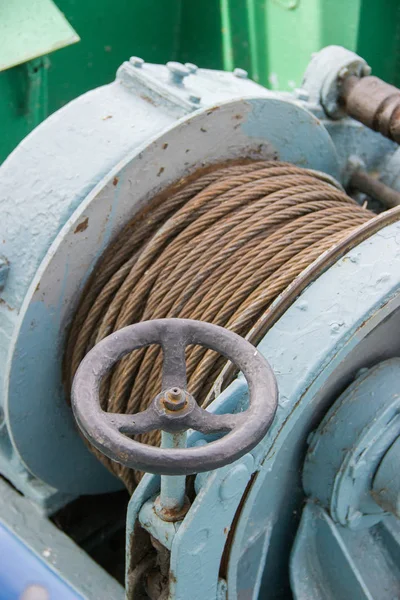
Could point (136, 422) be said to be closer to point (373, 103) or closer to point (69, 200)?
point (69, 200)

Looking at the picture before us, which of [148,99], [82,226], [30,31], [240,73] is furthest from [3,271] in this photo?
[30,31]

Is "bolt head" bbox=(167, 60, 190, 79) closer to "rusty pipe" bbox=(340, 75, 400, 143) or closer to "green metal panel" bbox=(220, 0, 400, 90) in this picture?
"rusty pipe" bbox=(340, 75, 400, 143)

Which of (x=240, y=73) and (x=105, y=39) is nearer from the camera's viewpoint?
(x=240, y=73)

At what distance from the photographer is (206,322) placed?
1.66 m

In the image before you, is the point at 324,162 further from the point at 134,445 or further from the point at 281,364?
the point at 134,445

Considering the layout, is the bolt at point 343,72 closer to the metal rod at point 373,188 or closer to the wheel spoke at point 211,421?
the metal rod at point 373,188

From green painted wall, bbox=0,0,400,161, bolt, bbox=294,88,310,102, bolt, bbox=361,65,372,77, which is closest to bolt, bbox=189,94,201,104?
bolt, bbox=294,88,310,102

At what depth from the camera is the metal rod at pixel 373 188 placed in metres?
2.95

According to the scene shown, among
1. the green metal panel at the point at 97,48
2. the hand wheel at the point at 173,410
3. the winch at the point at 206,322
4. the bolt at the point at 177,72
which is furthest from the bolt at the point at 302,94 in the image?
the hand wheel at the point at 173,410

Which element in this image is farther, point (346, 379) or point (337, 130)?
point (337, 130)

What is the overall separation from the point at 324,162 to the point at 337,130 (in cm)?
49

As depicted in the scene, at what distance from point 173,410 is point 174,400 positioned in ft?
0.06

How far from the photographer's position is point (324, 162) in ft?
8.64

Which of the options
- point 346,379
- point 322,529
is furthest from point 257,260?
point 322,529
